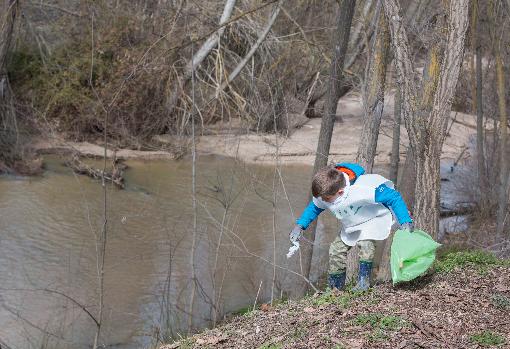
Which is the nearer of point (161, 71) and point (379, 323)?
point (379, 323)

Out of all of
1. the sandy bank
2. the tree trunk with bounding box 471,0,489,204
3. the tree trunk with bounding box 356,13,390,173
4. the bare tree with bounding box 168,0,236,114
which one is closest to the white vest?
the tree trunk with bounding box 356,13,390,173

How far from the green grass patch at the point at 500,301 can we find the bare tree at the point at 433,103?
4.11ft

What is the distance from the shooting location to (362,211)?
5.64 meters

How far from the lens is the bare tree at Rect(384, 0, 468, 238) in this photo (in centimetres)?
630

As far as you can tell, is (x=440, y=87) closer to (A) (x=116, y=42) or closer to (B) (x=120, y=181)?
(B) (x=120, y=181)

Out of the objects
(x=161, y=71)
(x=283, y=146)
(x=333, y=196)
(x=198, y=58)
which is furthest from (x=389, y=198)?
(x=198, y=58)

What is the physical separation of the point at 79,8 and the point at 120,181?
666 cm

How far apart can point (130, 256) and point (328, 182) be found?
7.41m

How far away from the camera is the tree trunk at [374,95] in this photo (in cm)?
811

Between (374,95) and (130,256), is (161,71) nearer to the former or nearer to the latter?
(130,256)

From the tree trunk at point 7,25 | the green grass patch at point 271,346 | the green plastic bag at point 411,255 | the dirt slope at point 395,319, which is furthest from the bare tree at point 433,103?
the tree trunk at point 7,25

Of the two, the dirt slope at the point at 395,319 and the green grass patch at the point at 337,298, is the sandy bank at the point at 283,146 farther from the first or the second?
the dirt slope at the point at 395,319

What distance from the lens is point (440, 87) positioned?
6.41m

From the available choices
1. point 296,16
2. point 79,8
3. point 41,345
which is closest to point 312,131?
point 296,16
